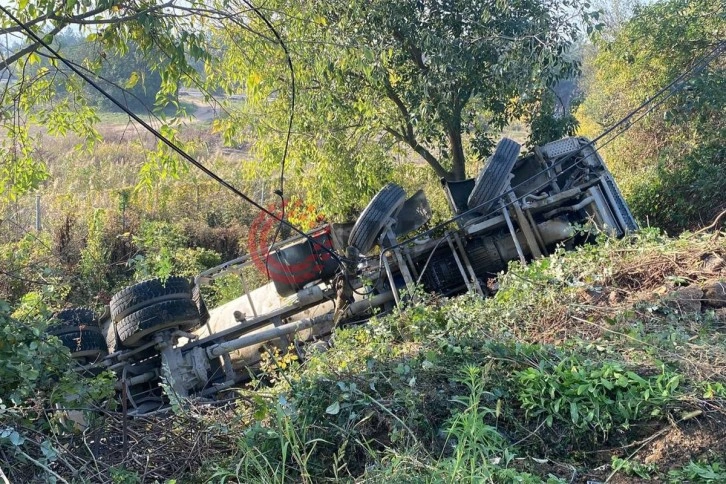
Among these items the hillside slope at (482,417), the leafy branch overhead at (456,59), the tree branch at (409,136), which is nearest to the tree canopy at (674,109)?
the leafy branch overhead at (456,59)

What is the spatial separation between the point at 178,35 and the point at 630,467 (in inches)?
185

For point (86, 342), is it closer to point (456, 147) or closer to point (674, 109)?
point (456, 147)

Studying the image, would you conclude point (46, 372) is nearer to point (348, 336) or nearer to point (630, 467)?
point (348, 336)

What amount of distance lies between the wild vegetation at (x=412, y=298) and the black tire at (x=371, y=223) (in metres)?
1.15

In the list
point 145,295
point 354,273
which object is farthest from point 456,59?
point 145,295

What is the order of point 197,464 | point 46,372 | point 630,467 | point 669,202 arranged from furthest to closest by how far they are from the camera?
point 669,202
point 46,372
point 197,464
point 630,467

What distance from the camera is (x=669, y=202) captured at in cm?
1184

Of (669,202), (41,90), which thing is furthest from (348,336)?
(669,202)

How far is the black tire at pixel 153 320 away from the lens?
23.8 ft

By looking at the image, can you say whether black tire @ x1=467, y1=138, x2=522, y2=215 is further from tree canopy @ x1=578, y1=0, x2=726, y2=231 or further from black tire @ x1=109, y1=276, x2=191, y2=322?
tree canopy @ x1=578, y1=0, x2=726, y2=231

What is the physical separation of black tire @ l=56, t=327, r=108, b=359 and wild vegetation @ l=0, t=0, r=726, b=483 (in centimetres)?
82

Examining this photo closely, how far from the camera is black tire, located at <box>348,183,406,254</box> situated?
7730mm

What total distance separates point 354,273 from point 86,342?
2.97m

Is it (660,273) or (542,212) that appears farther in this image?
(542,212)
